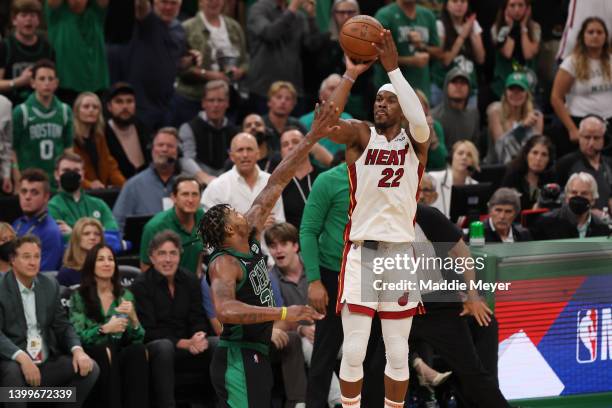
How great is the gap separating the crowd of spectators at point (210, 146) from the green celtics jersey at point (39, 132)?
22 millimetres

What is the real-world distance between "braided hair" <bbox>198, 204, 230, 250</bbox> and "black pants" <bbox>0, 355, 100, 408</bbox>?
7.52 ft

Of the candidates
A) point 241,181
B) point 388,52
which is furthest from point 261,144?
point 388,52

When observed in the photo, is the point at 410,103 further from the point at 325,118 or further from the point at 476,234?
the point at 476,234

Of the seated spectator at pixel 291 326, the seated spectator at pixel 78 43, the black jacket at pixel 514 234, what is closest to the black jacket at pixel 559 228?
the black jacket at pixel 514 234

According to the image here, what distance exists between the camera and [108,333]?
29.3 feet

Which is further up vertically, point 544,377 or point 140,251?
point 140,251

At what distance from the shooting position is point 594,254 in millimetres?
8664

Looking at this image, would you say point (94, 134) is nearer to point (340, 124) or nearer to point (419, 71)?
point (419, 71)

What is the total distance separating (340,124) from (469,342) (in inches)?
71.4

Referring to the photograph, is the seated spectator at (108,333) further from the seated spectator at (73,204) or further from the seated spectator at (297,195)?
the seated spectator at (297,195)

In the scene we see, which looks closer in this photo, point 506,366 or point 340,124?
point 340,124

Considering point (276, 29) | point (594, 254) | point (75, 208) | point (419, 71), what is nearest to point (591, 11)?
point (419, 71)

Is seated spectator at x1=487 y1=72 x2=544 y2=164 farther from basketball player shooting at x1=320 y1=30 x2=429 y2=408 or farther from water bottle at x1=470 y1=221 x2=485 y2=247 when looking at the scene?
basketball player shooting at x1=320 y1=30 x2=429 y2=408

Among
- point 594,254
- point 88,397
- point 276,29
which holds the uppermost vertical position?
point 276,29
